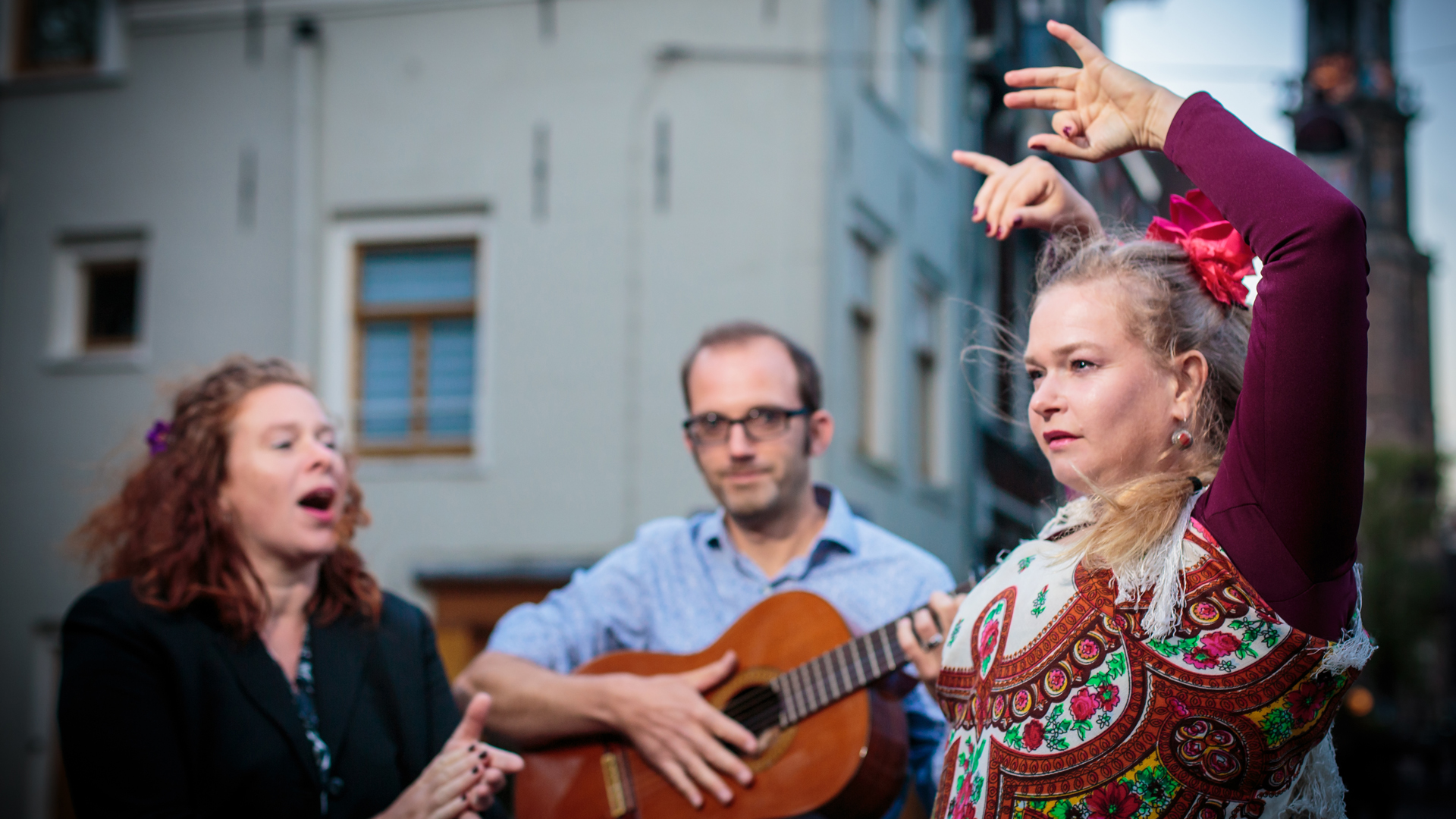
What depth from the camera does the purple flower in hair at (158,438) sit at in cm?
272

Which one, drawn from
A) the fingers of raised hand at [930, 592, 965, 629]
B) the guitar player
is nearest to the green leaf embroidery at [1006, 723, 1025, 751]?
the fingers of raised hand at [930, 592, 965, 629]

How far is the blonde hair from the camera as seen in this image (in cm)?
145

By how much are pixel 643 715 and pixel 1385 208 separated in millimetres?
57943

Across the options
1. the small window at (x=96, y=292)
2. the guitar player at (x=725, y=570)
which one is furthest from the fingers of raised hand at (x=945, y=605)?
the small window at (x=96, y=292)

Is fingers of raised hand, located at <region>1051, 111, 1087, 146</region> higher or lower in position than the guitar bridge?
higher

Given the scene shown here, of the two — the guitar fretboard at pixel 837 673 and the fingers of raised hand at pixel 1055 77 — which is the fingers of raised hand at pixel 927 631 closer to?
the guitar fretboard at pixel 837 673

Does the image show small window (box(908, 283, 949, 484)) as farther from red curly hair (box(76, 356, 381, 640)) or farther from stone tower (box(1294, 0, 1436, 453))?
stone tower (box(1294, 0, 1436, 453))

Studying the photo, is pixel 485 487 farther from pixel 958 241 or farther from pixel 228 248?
pixel 958 241

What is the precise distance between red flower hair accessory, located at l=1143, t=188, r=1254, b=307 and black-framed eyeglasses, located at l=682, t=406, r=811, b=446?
1.27 m

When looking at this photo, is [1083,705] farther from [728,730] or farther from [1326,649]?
[728,730]

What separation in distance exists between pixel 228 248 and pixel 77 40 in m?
2.15

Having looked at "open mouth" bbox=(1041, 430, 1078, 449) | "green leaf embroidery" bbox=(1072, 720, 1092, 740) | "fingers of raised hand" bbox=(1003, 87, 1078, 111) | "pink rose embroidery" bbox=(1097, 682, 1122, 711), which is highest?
"fingers of raised hand" bbox=(1003, 87, 1078, 111)

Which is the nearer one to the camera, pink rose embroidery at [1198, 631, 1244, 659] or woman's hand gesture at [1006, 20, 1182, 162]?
pink rose embroidery at [1198, 631, 1244, 659]

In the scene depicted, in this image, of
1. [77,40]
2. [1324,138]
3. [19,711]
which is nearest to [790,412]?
[1324,138]
